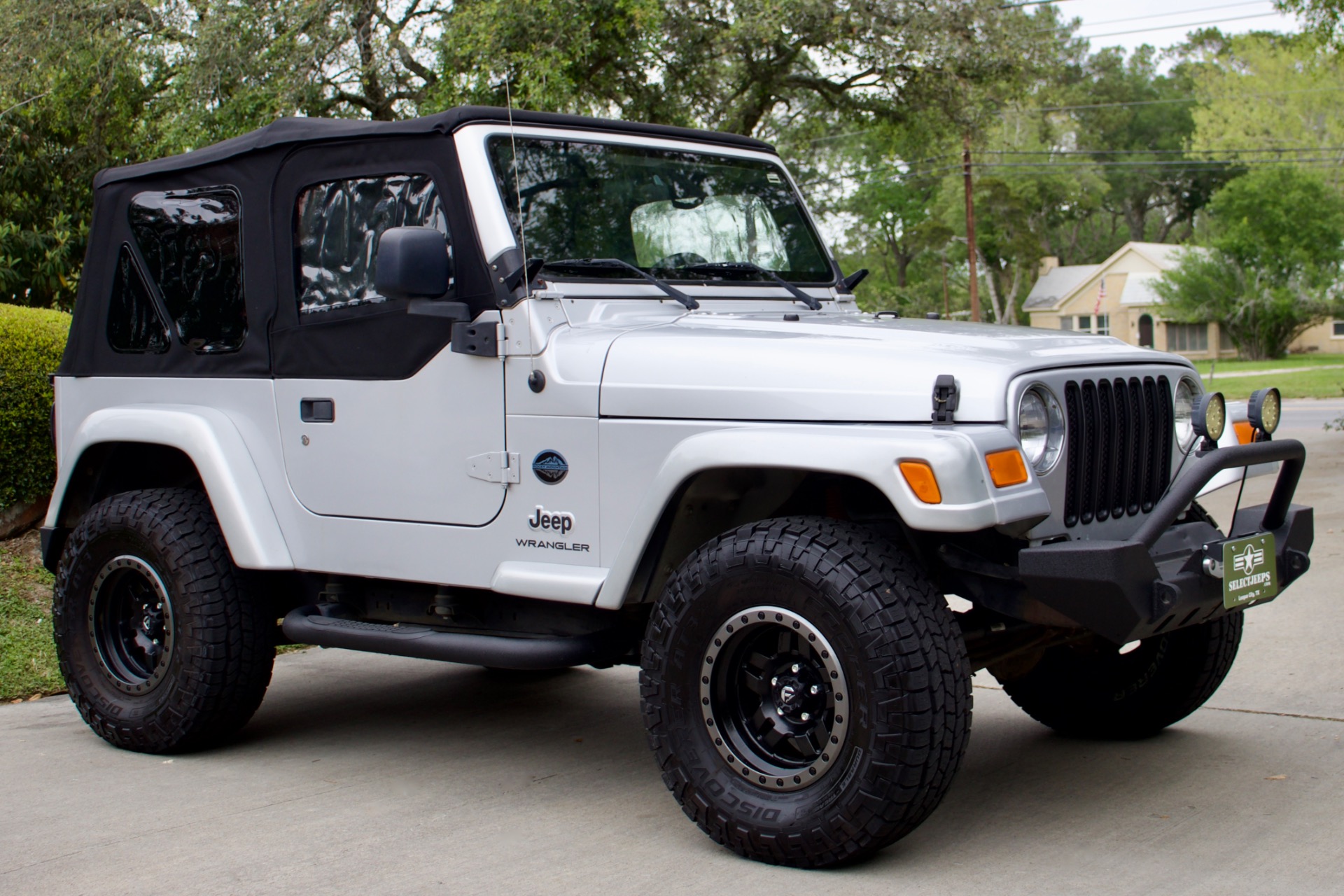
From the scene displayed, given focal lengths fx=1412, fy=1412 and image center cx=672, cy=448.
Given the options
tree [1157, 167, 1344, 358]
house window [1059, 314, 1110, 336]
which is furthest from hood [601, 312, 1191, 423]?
house window [1059, 314, 1110, 336]

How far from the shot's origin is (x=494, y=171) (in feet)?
15.0

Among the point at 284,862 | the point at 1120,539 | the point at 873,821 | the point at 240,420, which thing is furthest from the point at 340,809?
the point at 1120,539

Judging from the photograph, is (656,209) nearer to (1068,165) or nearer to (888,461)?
(888,461)

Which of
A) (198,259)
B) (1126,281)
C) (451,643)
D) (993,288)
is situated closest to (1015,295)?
(993,288)

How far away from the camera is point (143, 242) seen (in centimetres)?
546

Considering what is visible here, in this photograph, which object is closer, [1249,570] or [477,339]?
[1249,570]

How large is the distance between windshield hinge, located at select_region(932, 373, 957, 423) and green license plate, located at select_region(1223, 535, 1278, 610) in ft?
3.00

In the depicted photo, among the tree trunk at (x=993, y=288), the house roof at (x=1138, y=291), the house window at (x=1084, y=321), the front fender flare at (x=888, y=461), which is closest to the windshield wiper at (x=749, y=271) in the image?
the front fender flare at (x=888, y=461)

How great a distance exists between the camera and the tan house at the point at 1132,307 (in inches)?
2306

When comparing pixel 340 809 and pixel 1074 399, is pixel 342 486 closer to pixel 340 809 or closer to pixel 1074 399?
pixel 340 809

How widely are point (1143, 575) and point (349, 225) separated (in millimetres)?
2854

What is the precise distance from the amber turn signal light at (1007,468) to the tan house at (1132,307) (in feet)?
178

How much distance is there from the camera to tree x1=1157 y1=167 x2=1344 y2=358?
52.0 meters

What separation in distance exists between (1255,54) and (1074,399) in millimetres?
69304
